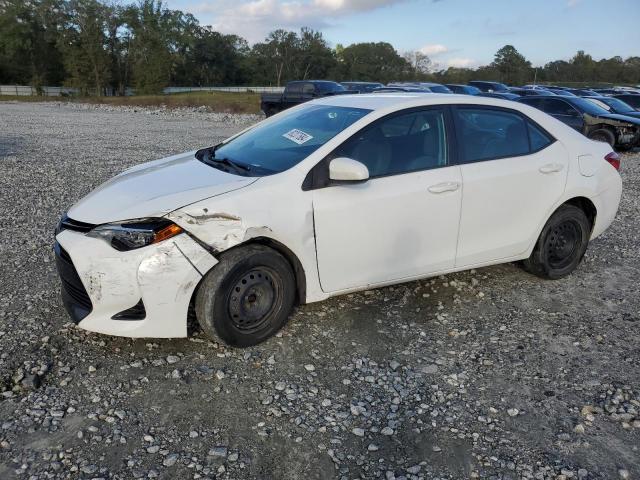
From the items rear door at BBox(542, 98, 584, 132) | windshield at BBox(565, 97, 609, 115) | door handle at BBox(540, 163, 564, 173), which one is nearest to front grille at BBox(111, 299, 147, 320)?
door handle at BBox(540, 163, 564, 173)

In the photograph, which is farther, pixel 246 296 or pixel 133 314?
pixel 246 296

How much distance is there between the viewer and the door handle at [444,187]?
4.04m

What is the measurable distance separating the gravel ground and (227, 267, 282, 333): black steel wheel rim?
215mm

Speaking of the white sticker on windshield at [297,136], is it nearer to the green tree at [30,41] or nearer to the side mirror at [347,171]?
the side mirror at [347,171]

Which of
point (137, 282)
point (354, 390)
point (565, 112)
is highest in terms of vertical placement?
point (565, 112)

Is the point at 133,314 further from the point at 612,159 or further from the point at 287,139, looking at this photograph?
the point at 612,159

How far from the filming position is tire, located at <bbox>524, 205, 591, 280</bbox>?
4.86m

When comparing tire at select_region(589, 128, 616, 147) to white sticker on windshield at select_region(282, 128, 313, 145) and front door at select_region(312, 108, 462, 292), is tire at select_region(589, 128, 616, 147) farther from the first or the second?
white sticker on windshield at select_region(282, 128, 313, 145)

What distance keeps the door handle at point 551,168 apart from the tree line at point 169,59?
210 feet

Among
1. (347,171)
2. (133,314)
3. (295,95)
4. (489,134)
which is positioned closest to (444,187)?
(489,134)

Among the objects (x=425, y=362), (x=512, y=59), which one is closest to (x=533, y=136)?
(x=425, y=362)

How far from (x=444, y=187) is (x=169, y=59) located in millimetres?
68024

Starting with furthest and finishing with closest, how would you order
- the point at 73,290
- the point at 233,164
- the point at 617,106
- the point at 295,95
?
the point at 295,95 → the point at 617,106 → the point at 233,164 → the point at 73,290

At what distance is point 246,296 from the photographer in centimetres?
357
